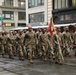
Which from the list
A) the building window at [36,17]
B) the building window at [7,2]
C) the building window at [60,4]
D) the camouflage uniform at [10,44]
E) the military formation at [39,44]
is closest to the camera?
the military formation at [39,44]

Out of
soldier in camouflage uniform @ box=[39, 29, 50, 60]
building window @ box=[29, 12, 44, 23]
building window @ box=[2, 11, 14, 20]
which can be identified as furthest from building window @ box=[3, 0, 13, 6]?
soldier in camouflage uniform @ box=[39, 29, 50, 60]

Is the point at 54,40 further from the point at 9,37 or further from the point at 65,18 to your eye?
the point at 65,18

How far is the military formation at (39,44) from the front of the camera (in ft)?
54.6

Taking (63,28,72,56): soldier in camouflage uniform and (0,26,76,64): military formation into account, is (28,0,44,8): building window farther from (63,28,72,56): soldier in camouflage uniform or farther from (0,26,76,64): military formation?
(63,28,72,56): soldier in camouflage uniform

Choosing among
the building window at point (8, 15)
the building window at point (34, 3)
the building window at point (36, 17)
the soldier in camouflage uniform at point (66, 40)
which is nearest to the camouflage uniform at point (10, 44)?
the soldier in camouflage uniform at point (66, 40)

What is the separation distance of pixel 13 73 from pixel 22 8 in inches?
2049

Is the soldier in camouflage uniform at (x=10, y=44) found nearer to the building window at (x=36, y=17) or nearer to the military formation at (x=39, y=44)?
the military formation at (x=39, y=44)

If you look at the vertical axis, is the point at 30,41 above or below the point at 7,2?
below

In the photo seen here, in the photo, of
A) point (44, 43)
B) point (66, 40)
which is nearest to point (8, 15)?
point (66, 40)

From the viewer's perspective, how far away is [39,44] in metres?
18.9

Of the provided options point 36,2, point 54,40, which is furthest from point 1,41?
point 36,2

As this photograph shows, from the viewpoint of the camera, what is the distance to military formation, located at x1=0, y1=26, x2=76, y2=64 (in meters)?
16.6

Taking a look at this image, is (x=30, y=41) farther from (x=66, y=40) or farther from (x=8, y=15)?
(x=8, y=15)

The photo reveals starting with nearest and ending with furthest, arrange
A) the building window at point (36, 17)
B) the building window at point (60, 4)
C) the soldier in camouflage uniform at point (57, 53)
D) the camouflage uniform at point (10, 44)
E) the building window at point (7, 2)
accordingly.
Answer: the soldier in camouflage uniform at point (57, 53) → the camouflage uniform at point (10, 44) → the building window at point (60, 4) → the building window at point (36, 17) → the building window at point (7, 2)
